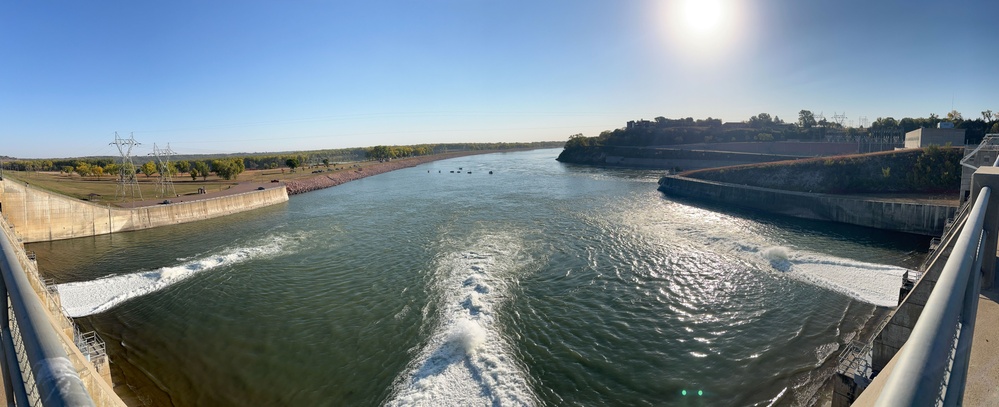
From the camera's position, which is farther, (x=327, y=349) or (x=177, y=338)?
(x=177, y=338)

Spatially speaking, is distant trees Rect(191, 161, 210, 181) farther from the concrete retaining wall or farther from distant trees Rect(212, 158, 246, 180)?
A: the concrete retaining wall

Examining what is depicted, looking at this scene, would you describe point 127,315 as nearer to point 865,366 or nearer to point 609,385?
point 609,385

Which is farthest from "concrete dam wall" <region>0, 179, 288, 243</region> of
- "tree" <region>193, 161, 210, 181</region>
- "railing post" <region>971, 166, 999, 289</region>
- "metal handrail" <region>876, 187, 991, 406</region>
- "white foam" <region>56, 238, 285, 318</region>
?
"railing post" <region>971, 166, 999, 289</region>

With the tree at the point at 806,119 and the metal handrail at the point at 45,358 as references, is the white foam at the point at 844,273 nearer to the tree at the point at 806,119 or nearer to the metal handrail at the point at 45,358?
the metal handrail at the point at 45,358

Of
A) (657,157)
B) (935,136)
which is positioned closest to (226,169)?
(657,157)

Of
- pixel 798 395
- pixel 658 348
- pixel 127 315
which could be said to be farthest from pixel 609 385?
pixel 127 315

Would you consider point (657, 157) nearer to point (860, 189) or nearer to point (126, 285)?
point (860, 189)
